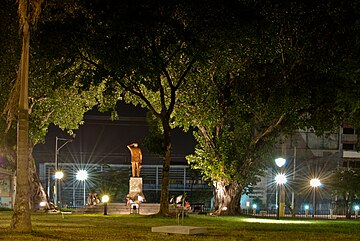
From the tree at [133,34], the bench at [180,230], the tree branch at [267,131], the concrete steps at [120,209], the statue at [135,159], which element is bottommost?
the concrete steps at [120,209]

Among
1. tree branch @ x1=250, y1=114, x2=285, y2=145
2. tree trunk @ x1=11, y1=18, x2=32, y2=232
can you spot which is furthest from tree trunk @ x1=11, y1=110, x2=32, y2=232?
tree branch @ x1=250, y1=114, x2=285, y2=145

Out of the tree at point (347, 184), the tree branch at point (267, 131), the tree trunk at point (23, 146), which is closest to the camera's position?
the tree trunk at point (23, 146)

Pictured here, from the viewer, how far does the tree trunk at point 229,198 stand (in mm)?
36250

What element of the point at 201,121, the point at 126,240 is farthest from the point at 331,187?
the point at 126,240

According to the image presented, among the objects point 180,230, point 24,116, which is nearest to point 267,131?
point 180,230

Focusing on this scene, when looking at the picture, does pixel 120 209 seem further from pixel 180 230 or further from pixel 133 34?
pixel 180 230

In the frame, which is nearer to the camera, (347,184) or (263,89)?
(263,89)

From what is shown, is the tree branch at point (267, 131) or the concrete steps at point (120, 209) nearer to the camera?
the tree branch at point (267, 131)

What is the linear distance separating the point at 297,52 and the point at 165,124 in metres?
6.79

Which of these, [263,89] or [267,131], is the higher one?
[263,89]

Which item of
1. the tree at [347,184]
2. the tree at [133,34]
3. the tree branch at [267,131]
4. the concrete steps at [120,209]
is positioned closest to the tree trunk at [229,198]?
the tree branch at [267,131]

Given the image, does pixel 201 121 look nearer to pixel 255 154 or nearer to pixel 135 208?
pixel 255 154

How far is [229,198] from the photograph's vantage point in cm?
3650

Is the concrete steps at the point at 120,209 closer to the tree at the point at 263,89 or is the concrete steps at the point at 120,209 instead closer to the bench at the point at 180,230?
the tree at the point at 263,89
